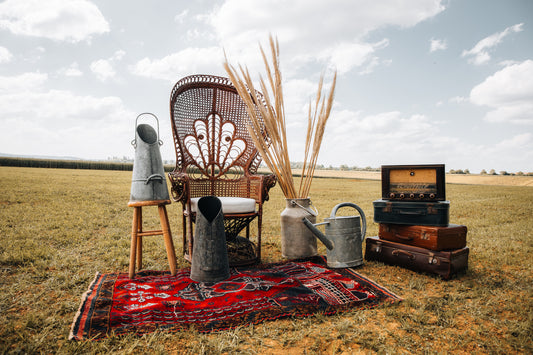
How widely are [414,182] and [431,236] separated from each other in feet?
1.64

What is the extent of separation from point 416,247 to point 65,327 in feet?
8.42

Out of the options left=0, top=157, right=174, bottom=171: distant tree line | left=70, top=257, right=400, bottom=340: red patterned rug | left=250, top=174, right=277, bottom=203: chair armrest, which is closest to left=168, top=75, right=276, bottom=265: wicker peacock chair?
left=250, top=174, right=277, bottom=203: chair armrest

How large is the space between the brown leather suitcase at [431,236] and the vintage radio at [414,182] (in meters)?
0.26

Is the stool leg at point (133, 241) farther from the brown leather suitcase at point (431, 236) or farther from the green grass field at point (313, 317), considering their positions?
the brown leather suitcase at point (431, 236)

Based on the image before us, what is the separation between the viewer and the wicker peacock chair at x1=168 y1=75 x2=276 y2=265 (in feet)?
9.91

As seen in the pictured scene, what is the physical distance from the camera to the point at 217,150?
11.2 feet

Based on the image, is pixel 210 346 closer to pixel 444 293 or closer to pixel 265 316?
pixel 265 316

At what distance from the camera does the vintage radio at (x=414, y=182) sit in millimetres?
2533

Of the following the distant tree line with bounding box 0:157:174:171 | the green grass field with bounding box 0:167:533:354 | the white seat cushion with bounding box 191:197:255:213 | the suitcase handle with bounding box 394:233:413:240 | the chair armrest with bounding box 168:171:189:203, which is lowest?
the green grass field with bounding box 0:167:533:354

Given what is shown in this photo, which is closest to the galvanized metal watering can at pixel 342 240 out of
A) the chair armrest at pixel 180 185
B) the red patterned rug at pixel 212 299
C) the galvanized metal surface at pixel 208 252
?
the red patterned rug at pixel 212 299

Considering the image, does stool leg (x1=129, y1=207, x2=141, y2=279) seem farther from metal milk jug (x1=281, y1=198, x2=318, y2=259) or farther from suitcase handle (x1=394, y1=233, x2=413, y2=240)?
suitcase handle (x1=394, y1=233, x2=413, y2=240)

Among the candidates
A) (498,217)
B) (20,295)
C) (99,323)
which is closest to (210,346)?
(99,323)

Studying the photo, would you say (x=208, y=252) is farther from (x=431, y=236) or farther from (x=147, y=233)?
(x=431, y=236)

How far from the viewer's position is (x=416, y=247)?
2537 millimetres
